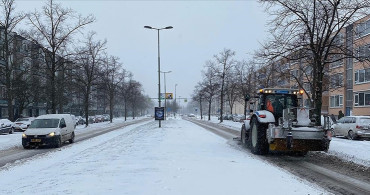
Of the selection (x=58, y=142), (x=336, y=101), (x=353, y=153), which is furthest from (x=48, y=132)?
(x=336, y=101)

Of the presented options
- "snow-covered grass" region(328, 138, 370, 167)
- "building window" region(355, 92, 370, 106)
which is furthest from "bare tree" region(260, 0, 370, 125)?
"building window" region(355, 92, 370, 106)

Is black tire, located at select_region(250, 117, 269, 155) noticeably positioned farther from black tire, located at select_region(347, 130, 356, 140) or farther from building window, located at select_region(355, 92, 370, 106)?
building window, located at select_region(355, 92, 370, 106)

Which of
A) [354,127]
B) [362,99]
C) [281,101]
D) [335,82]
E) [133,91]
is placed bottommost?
[354,127]

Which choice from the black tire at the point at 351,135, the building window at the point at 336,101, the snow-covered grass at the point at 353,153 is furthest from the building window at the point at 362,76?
the snow-covered grass at the point at 353,153

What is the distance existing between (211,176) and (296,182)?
198cm

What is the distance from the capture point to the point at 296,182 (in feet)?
26.8

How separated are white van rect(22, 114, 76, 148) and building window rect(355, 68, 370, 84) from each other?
3996 cm

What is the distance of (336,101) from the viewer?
5591 centimetres

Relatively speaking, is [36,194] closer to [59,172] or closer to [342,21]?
[59,172]

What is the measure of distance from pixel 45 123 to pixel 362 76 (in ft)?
139

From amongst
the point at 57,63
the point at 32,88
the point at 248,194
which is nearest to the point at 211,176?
the point at 248,194

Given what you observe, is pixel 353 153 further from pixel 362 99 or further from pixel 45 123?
pixel 362 99

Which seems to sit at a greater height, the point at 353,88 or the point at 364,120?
the point at 353,88

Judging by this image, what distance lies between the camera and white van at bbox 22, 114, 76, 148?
55.4ft
